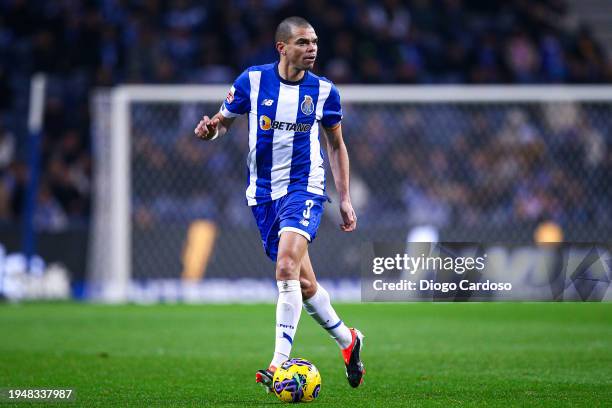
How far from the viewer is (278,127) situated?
21.8 ft

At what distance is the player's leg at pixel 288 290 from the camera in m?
6.32

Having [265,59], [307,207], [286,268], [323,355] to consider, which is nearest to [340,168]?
[307,207]

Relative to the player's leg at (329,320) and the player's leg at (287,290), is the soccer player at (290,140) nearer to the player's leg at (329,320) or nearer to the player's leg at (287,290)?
the player's leg at (329,320)

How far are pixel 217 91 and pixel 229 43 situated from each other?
164 inches

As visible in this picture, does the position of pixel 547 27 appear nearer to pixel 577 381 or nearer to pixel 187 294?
pixel 187 294

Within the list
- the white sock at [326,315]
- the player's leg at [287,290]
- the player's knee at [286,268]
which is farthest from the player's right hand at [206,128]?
the white sock at [326,315]

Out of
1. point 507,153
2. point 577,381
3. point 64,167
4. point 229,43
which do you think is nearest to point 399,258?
point 577,381

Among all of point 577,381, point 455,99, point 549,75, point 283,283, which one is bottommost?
point 577,381

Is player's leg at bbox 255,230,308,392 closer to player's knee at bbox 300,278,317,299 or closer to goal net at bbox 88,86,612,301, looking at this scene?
player's knee at bbox 300,278,317,299

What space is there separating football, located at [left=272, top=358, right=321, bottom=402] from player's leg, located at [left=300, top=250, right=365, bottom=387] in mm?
559

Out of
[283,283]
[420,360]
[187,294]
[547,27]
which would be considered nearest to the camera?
[283,283]

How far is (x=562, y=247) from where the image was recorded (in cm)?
679

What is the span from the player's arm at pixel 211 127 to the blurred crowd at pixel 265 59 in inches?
410

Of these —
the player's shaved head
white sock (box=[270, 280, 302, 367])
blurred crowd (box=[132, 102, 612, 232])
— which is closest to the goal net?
blurred crowd (box=[132, 102, 612, 232])
